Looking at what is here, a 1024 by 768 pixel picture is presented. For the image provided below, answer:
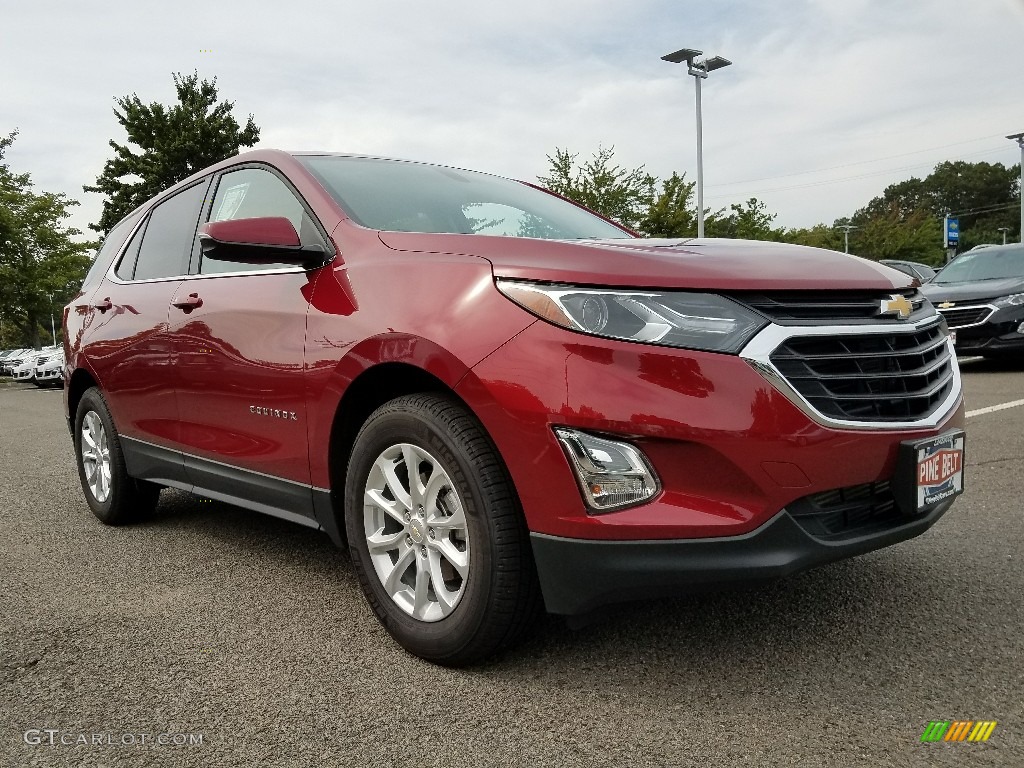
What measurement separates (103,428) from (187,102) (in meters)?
37.8

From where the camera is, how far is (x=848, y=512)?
2.30 meters

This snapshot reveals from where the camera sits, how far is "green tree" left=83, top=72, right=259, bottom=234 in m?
36.7

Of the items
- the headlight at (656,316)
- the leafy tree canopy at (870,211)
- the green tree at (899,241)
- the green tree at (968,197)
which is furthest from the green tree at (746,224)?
the green tree at (968,197)

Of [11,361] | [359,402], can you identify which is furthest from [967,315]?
[11,361]

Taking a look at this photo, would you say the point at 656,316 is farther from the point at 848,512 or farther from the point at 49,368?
the point at 49,368

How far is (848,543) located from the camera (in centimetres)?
224

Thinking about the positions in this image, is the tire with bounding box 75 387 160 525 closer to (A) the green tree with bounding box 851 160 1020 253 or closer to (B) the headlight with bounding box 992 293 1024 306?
(B) the headlight with bounding box 992 293 1024 306

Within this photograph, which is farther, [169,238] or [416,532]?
[169,238]

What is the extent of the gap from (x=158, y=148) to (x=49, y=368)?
15.4 metres

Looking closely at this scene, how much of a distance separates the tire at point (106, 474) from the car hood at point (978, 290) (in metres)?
8.60

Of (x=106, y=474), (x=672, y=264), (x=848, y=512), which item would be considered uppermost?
(x=672, y=264)

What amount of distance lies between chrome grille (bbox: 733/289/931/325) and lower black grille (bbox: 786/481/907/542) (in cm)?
43

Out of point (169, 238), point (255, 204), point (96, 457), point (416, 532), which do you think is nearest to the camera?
point (416, 532)

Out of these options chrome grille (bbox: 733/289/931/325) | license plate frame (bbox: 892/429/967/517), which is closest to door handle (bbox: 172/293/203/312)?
chrome grille (bbox: 733/289/931/325)
